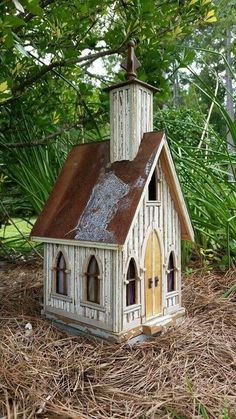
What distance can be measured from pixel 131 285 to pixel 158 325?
10.4 inches

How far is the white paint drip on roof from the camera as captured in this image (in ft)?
5.79

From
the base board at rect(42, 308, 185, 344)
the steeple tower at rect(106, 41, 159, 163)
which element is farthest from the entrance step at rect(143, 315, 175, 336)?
the steeple tower at rect(106, 41, 159, 163)

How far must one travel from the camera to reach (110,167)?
1.99 meters

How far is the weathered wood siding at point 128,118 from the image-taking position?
1.89 meters

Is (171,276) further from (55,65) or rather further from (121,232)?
(55,65)

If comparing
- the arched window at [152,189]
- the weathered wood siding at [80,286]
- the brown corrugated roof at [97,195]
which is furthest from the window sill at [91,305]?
the arched window at [152,189]

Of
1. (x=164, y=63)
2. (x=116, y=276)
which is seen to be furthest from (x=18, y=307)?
(x=164, y=63)

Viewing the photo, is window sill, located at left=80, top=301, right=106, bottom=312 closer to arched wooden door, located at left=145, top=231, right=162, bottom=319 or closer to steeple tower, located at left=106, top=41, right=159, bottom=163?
arched wooden door, located at left=145, top=231, right=162, bottom=319

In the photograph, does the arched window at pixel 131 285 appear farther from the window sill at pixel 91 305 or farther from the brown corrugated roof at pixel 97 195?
the brown corrugated roof at pixel 97 195

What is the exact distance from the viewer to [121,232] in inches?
65.4

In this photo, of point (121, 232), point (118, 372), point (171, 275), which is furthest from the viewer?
point (171, 275)

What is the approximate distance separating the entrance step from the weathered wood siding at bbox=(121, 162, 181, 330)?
0.05 metres

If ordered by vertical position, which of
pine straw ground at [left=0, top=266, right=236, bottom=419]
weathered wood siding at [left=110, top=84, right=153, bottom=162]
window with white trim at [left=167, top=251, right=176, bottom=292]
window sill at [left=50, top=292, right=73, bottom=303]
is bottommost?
pine straw ground at [left=0, top=266, right=236, bottom=419]

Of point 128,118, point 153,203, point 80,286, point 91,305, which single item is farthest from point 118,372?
point 128,118
